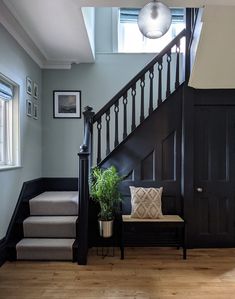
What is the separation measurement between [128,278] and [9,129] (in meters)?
2.50

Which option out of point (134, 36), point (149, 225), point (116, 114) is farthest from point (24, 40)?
point (149, 225)

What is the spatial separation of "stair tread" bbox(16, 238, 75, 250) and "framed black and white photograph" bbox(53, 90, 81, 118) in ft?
7.50

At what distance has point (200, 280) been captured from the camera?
10.5 ft

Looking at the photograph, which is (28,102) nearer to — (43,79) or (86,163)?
(43,79)

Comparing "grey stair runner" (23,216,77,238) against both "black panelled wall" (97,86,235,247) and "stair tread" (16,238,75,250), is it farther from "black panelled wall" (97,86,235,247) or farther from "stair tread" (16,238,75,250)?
"black panelled wall" (97,86,235,247)

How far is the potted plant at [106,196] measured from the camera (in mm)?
3854

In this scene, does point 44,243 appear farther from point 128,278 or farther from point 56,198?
point 128,278

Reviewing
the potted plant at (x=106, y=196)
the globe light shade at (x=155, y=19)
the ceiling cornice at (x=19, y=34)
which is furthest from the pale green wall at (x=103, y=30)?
the globe light shade at (x=155, y=19)

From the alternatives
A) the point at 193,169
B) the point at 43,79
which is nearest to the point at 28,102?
the point at 43,79

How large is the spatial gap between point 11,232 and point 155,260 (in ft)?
6.21

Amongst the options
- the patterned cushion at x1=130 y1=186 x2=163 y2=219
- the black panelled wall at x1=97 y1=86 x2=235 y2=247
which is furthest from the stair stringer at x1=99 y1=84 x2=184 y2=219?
the patterned cushion at x1=130 y1=186 x2=163 y2=219

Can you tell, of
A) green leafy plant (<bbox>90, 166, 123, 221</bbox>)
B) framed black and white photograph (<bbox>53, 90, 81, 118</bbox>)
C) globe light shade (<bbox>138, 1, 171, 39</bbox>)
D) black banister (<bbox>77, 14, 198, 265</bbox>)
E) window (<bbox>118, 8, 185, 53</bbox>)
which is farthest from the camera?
window (<bbox>118, 8, 185, 53</bbox>)

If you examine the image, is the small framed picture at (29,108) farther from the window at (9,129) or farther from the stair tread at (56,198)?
the stair tread at (56,198)

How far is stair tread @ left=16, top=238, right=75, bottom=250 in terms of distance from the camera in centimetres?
366
